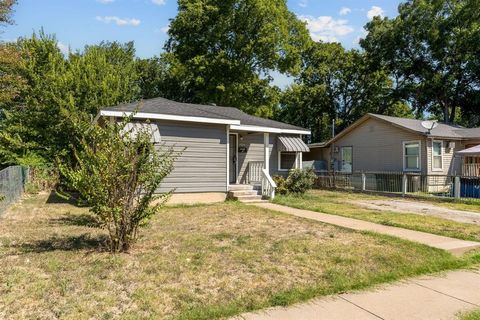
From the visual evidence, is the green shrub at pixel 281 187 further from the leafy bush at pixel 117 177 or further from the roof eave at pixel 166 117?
the leafy bush at pixel 117 177

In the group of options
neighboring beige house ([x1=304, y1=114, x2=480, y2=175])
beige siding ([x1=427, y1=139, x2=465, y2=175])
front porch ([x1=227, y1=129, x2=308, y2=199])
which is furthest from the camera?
neighboring beige house ([x1=304, y1=114, x2=480, y2=175])

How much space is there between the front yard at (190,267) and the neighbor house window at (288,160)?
8333mm

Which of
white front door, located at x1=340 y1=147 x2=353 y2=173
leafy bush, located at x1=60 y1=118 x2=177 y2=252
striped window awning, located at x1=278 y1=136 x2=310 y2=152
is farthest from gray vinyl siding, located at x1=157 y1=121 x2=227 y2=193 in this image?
white front door, located at x1=340 y1=147 x2=353 y2=173

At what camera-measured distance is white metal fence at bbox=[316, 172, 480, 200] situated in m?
14.5

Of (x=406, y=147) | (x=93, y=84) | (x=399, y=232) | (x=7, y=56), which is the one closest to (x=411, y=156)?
(x=406, y=147)

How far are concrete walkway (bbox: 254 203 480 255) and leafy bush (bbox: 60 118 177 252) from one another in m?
4.56

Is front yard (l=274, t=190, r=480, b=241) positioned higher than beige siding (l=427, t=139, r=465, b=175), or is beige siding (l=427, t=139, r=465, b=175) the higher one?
beige siding (l=427, t=139, r=465, b=175)

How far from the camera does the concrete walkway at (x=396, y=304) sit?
363 cm

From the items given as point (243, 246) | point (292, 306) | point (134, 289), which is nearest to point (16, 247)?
point (134, 289)

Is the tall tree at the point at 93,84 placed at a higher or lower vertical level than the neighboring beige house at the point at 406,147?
A: higher

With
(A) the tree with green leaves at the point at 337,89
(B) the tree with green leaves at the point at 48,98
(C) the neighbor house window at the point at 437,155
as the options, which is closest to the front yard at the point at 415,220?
(C) the neighbor house window at the point at 437,155

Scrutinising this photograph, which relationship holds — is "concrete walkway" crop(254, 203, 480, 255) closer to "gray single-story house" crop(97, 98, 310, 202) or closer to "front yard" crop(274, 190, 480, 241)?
"front yard" crop(274, 190, 480, 241)

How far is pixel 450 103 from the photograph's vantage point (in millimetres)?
29672

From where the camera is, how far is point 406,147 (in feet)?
62.6
